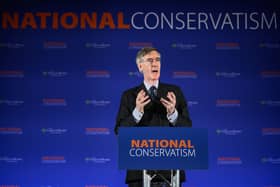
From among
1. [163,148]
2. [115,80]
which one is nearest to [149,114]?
[163,148]

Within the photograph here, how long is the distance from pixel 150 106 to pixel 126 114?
28 cm

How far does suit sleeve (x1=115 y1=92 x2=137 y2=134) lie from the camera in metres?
3.82

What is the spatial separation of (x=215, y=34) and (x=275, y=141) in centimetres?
169

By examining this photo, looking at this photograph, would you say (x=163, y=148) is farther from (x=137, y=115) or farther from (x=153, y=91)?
(x=153, y=91)

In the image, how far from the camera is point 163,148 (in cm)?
277

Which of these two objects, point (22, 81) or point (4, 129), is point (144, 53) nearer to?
point (22, 81)

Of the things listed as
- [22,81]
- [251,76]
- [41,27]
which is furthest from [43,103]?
[251,76]

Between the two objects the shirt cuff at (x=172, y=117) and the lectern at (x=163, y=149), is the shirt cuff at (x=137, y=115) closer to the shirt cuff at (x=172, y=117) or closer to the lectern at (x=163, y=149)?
the shirt cuff at (x=172, y=117)

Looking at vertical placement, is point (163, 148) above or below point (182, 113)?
below

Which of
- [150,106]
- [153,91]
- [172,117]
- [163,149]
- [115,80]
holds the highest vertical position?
[115,80]

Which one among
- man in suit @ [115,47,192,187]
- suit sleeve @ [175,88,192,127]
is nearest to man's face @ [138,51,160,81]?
man in suit @ [115,47,192,187]

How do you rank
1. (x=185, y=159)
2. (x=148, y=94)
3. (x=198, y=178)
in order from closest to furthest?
(x=185, y=159) → (x=148, y=94) → (x=198, y=178)

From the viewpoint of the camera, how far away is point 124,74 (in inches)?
217

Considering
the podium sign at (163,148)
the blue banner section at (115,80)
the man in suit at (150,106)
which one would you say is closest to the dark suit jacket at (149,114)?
the man in suit at (150,106)
